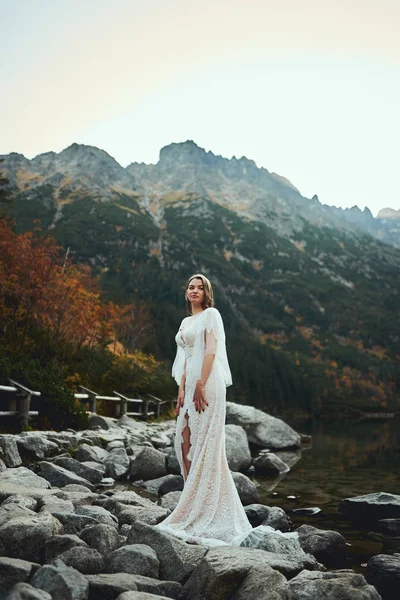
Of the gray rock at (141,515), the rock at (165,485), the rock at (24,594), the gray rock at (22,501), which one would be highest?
A: the rock at (24,594)

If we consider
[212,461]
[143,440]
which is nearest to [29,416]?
[143,440]

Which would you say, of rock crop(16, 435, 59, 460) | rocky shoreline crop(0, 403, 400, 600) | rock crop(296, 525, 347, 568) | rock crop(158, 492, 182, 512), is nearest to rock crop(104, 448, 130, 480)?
rock crop(16, 435, 59, 460)

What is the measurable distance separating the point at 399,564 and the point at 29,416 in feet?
28.6

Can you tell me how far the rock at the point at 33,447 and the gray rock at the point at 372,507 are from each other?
519 centimetres

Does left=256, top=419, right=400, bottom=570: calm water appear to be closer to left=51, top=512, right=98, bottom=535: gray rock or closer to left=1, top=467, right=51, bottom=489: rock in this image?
left=51, top=512, right=98, bottom=535: gray rock

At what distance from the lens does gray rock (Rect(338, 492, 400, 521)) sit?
7.81m

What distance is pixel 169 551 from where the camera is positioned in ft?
13.0

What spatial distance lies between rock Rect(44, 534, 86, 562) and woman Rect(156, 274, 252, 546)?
116 centimetres

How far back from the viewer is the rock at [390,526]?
694cm

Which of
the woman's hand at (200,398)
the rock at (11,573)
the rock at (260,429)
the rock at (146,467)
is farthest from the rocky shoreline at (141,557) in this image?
the rock at (260,429)

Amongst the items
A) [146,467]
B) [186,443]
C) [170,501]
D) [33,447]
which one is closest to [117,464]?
[146,467]

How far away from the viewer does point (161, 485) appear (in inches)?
359

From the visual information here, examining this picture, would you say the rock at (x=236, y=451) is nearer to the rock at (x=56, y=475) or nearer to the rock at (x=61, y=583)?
the rock at (x=56, y=475)

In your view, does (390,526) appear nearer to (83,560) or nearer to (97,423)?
(83,560)
